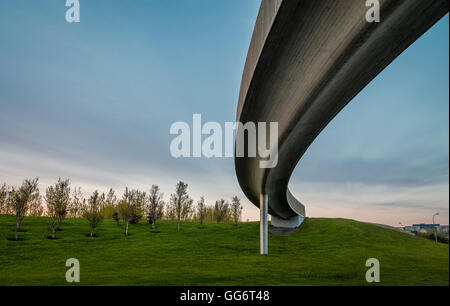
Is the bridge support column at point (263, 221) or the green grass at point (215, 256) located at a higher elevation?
the bridge support column at point (263, 221)

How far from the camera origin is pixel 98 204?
174 ft

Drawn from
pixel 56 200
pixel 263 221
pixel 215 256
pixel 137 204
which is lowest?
pixel 215 256

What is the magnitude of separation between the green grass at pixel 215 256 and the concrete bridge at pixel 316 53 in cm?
744

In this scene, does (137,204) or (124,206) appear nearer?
(124,206)

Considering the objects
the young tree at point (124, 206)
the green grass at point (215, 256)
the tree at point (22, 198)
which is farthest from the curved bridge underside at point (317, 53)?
the young tree at point (124, 206)

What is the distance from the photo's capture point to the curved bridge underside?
6875 mm

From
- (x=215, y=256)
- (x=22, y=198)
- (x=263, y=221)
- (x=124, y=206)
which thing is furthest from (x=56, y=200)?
(x=263, y=221)

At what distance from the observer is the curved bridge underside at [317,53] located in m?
6.88

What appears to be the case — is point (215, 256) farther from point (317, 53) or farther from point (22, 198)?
point (22, 198)

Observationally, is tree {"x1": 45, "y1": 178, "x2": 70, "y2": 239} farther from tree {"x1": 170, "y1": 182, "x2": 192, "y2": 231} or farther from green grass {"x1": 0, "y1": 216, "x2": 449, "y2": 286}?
tree {"x1": 170, "y1": 182, "x2": 192, "y2": 231}

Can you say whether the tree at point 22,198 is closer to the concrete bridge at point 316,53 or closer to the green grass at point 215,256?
the green grass at point 215,256

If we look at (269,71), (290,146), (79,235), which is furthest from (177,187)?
(269,71)

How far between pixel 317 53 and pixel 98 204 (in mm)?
52506

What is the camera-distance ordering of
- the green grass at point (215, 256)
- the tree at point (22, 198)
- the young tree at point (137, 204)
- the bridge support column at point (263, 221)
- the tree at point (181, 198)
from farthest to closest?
the young tree at point (137, 204), the tree at point (181, 198), the tree at point (22, 198), the bridge support column at point (263, 221), the green grass at point (215, 256)
